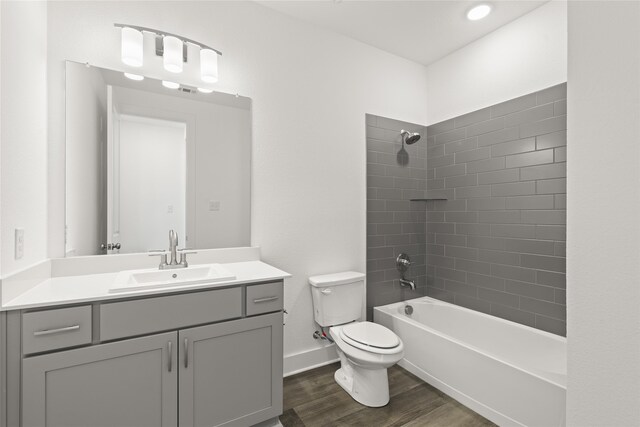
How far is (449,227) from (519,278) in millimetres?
713

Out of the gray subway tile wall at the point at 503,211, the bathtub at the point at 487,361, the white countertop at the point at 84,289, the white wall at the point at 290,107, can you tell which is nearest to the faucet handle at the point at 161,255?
the white countertop at the point at 84,289

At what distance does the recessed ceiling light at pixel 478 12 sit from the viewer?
7.08 feet

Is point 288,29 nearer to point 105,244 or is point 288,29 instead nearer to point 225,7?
point 225,7

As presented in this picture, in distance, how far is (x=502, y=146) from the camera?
2379 millimetres

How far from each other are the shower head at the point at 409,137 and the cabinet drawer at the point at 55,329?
8.53 ft

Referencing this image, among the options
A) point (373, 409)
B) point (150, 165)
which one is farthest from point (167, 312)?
point (373, 409)

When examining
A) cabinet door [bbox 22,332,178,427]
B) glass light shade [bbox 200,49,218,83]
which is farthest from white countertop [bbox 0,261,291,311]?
glass light shade [bbox 200,49,218,83]

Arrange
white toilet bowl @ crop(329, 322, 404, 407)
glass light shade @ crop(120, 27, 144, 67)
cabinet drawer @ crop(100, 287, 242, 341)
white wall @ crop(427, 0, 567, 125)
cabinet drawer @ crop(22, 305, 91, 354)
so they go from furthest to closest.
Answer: white wall @ crop(427, 0, 567, 125)
white toilet bowl @ crop(329, 322, 404, 407)
glass light shade @ crop(120, 27, 144, 67)
cabinet drawer @ crop(100, 287, 242, 341)
cabinet drawer @ crop(22, 305, 91, 354)

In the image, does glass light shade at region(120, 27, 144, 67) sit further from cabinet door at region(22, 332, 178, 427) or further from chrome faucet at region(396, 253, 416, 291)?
chrome faucet at region(396, 253, 416, 291)

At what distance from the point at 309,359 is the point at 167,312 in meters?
1.37

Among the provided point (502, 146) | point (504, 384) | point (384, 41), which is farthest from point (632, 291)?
point (384, 41)

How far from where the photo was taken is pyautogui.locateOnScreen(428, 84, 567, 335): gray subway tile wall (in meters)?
2.08

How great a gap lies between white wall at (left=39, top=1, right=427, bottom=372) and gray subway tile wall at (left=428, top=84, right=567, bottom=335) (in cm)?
73

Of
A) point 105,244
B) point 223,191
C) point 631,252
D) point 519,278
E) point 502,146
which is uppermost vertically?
point 502,146
